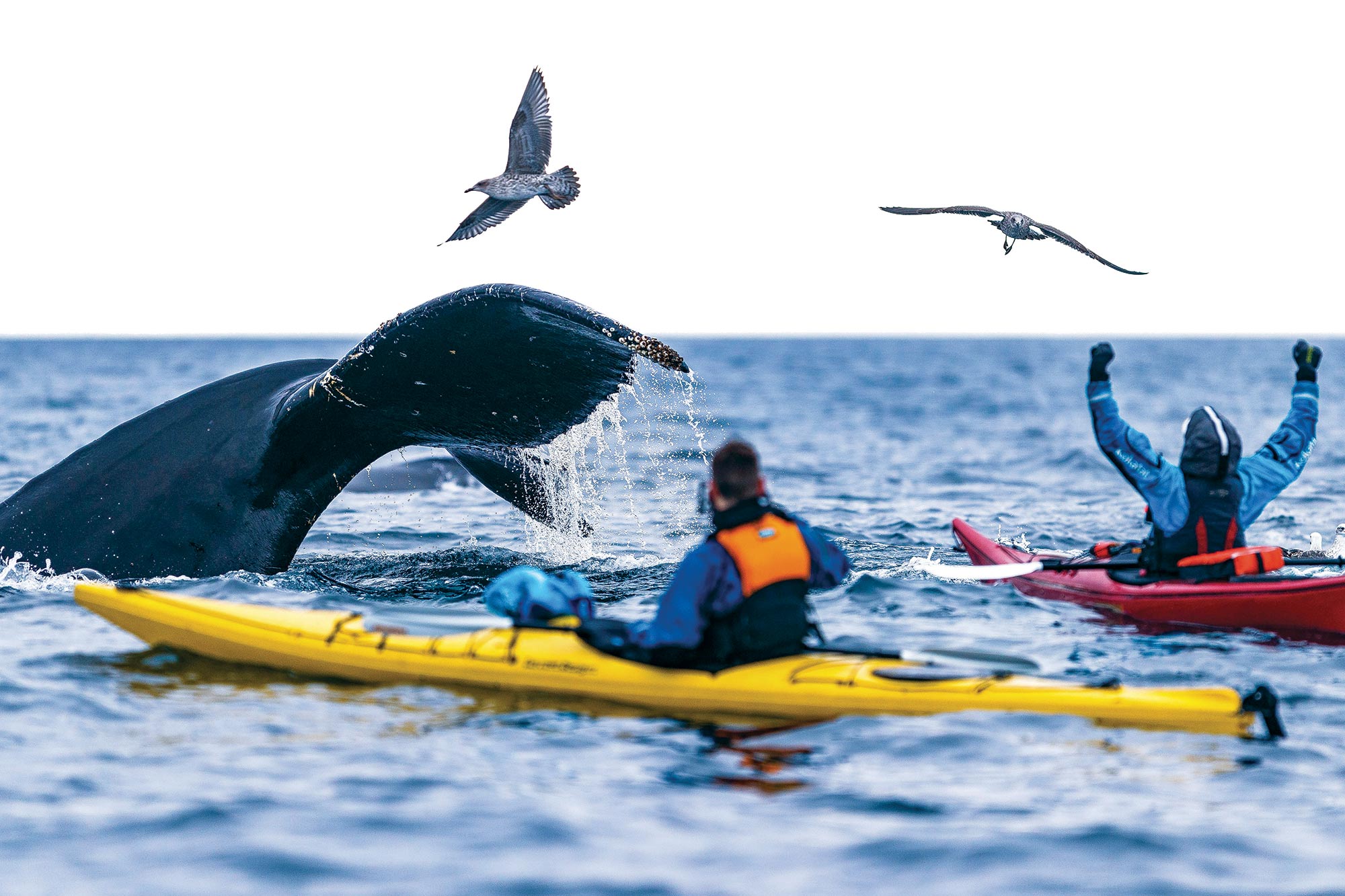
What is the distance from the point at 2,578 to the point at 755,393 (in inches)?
1718

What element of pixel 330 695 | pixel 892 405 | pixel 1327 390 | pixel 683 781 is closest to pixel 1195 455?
pixel 683 781

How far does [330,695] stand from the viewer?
6078 millimetres

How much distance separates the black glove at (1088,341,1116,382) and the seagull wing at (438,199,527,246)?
3.29m

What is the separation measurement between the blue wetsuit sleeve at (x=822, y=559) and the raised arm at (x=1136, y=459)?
279 centimetres

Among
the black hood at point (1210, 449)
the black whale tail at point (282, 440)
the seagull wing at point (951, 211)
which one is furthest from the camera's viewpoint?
the seagull wing at point (951, 211)

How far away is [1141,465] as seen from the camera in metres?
8.04

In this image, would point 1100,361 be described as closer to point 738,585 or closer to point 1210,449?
point 1210,449

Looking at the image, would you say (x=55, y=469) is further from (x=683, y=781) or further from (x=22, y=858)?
(x=683, y=781)

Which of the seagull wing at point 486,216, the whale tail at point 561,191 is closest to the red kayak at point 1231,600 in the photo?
the whale tail at point 561,191

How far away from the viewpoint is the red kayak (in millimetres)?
7559

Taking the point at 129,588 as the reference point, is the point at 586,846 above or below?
below

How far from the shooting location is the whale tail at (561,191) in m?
7.91

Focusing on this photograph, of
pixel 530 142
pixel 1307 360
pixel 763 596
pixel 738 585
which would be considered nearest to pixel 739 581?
pixel 738 585

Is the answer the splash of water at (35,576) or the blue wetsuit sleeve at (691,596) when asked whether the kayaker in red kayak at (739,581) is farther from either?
the splash of water at (35,576)
